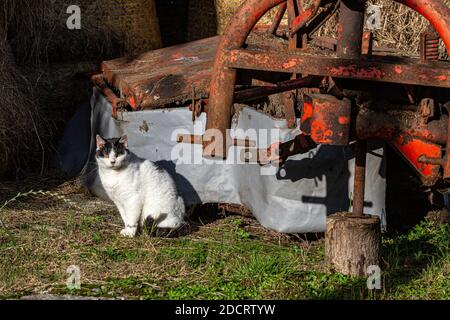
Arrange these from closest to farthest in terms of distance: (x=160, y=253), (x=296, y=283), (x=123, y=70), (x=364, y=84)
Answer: (x=364, y=84), (x=296, y=283), (x=160, y=253), (x=123, y=70)

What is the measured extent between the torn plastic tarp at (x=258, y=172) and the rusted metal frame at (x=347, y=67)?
4.81ft

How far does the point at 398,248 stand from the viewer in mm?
5711

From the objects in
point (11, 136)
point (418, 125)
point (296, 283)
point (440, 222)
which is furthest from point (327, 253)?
point (11, 136)

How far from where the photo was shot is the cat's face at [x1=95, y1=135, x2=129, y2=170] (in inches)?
243

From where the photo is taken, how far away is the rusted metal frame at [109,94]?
6.55 meters

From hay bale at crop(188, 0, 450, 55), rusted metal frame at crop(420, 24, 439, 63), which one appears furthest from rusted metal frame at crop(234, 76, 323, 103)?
hay bale at crop(188, 0, 450, 55)

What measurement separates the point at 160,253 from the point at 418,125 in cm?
184

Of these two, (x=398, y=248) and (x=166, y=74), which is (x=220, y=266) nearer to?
(x=398, y=248)

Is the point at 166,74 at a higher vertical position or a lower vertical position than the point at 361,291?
higher

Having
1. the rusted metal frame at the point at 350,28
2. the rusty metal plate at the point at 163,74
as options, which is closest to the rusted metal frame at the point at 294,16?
the rusted metal frame at the point at 350,28

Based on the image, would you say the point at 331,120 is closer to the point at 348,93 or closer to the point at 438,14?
the point at 348,93

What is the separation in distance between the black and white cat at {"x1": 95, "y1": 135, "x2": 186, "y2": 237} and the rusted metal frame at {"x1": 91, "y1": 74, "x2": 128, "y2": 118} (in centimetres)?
35

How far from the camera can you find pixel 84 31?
782 cm

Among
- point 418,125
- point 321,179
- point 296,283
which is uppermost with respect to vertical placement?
point 418,125
